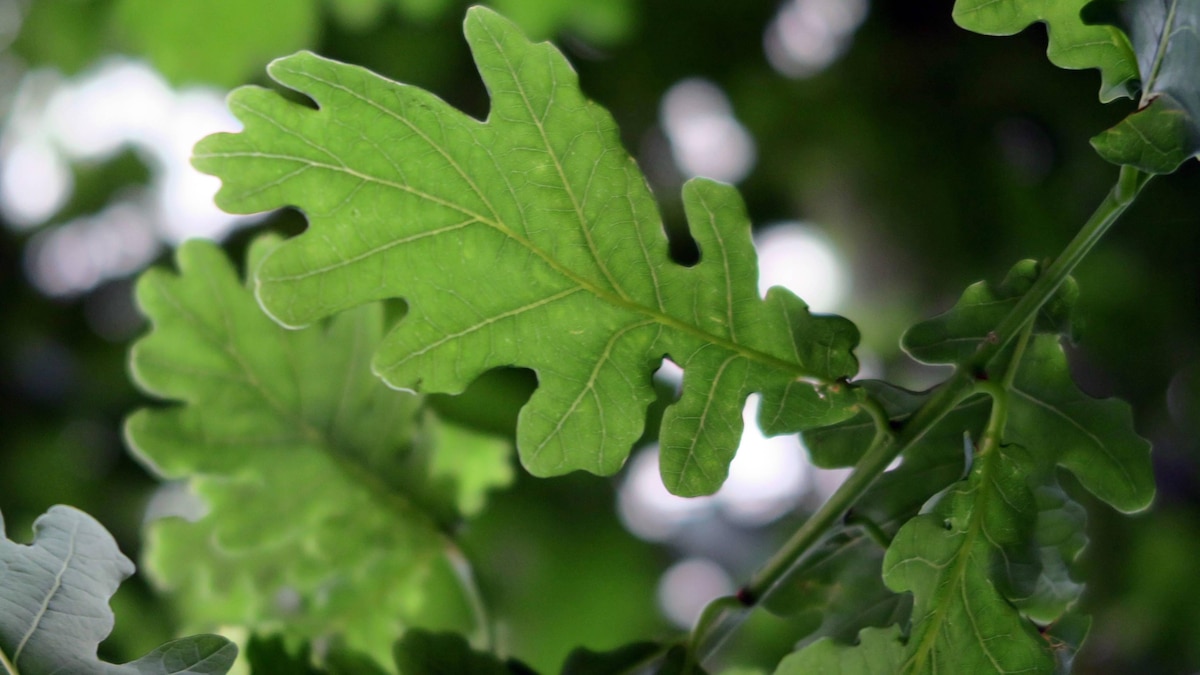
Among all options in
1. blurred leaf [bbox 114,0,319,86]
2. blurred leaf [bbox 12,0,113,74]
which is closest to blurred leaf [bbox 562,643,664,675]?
blurred leaf [bbox 114,0,319,86]

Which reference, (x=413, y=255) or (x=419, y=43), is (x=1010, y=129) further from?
(x=413, y=255)

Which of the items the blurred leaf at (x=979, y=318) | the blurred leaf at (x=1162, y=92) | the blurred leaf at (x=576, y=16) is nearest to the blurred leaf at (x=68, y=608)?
the blurred leaf at (x=979, y=318)

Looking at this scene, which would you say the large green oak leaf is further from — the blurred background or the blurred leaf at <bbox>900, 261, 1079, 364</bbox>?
the blurred background

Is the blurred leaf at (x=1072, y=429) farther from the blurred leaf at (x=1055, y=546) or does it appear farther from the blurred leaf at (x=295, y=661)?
the blurred leaf at (x=295, y=661)

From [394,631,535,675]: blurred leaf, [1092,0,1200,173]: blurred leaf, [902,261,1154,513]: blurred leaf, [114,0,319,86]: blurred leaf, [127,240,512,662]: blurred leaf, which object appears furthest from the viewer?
[114,0,319,86]: blurred leaf

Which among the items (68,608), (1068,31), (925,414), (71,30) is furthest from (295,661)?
(71,30)

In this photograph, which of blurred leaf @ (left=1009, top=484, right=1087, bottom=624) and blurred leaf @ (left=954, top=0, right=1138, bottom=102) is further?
blurred leaf @ (left=1009, top=484, right=1087, bottom=624)
